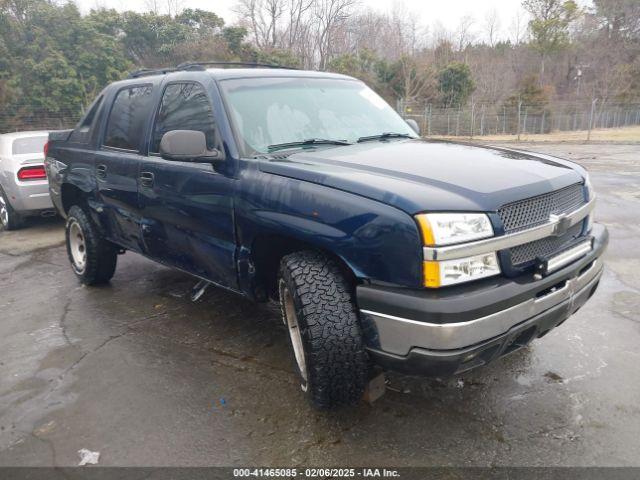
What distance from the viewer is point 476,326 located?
7.22 ft

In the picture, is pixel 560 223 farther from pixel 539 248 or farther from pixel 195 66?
pixel 195 66

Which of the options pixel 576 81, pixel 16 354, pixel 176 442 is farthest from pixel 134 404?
pixel 576 81

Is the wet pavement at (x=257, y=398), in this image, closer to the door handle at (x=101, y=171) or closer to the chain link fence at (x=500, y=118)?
the door handle at (x=101, y=171)

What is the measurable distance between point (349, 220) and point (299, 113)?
4.51ft

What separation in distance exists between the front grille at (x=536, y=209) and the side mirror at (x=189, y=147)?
66.7 inches

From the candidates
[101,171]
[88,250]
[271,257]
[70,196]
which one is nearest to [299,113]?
[271,257]

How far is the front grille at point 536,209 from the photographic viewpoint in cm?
239

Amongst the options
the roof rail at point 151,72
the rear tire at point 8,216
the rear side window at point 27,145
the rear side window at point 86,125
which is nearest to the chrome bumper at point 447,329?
the roof rail at point 151,72

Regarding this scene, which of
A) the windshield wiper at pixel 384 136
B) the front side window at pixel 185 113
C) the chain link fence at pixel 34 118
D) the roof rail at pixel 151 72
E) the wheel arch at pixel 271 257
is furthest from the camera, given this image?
the chain link fence at pixel 34 118

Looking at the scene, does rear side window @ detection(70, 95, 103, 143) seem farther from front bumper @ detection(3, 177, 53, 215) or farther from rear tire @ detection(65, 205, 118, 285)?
front bumper @ detection(3, 177, 53, 215)

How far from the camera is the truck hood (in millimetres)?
2324

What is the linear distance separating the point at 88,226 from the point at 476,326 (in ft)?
12.9

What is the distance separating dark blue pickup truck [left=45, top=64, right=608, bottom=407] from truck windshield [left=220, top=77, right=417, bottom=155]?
0.01 m

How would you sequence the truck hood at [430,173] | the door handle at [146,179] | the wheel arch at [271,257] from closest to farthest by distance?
1. the truck hood at [430,173]
2. the wheel arch at [271,257]
3. the door handle at [146,179]
